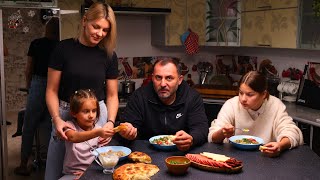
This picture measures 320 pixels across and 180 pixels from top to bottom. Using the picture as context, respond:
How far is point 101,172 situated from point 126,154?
203 mm

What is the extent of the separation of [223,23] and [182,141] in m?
2.55

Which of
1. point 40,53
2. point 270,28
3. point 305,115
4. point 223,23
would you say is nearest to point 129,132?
point 40,53

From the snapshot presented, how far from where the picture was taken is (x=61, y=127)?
221 cm

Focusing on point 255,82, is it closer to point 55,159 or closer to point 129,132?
point 129,132

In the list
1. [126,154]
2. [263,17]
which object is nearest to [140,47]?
[263,17]

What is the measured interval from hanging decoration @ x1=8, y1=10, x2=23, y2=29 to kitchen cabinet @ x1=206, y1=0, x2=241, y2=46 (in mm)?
2082

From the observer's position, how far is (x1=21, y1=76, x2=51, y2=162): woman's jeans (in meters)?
3.23

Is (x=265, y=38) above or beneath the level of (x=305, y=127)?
above

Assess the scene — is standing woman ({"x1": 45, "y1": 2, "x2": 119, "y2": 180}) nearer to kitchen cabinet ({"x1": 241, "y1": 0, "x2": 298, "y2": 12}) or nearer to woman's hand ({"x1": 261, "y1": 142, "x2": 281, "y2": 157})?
woman's hand ({"x1": 261, "y1": 142, "x2": 281, "y2": 157})

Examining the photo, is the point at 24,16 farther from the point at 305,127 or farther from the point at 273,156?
the point at 305,127

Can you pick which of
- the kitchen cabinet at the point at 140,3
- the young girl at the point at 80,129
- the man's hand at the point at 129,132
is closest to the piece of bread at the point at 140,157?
the man's hand at the point at 129,132

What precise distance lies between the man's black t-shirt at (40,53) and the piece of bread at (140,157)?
1.55m

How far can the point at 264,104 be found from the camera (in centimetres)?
240

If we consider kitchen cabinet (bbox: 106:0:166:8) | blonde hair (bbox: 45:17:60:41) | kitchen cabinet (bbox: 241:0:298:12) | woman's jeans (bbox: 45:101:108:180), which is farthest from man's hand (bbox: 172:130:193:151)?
kitchen cabinet (bbox: 106:0:166:8)
